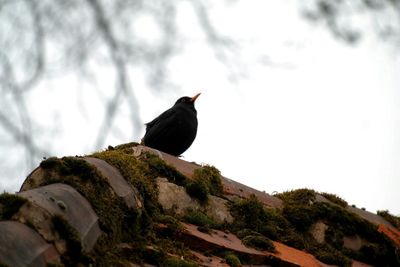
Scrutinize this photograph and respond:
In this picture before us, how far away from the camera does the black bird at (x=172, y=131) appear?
6.75 metres

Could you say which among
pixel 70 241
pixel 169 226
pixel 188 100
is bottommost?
pixel 70 241

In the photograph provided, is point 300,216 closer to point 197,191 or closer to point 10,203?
point 197,191

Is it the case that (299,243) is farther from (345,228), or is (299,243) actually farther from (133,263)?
(133,263)

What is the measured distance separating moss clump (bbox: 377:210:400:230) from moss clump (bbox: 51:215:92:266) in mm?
3610

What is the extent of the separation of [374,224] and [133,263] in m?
2.54

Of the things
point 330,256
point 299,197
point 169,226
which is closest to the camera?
point 169,226

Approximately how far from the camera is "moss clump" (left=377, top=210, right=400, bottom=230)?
5.42 metres

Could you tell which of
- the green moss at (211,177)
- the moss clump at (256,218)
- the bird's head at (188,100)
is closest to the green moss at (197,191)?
the green moss at (211,177)

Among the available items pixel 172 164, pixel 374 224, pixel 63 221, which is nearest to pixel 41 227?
pixel 63 221

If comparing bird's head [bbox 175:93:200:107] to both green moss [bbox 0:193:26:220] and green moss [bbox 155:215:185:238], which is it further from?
green moss [bbox 0:193:26:220]

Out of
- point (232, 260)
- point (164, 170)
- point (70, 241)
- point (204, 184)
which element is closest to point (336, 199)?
point (204, 184)

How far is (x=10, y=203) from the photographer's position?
2363mm

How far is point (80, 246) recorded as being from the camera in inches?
97.7

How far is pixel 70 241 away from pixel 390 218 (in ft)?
12.4
